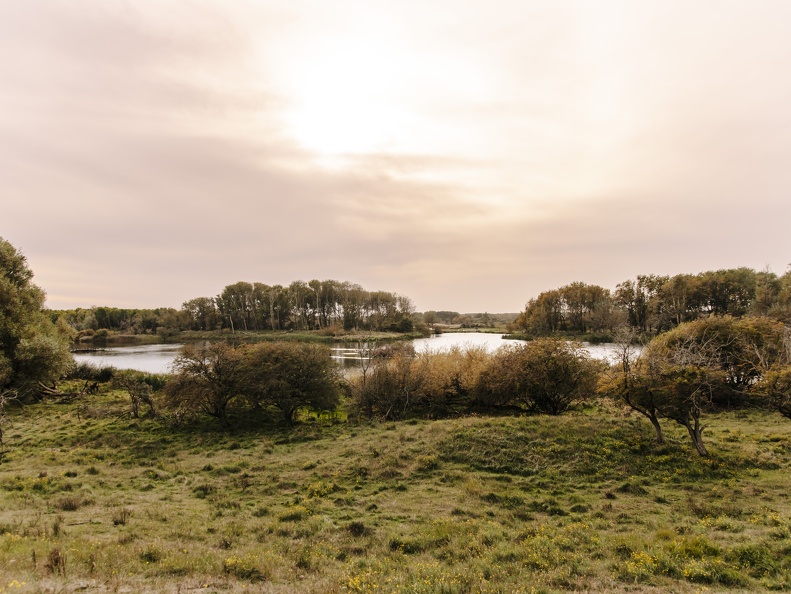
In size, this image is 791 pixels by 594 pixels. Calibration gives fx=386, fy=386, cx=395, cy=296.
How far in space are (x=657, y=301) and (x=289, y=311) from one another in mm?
107864

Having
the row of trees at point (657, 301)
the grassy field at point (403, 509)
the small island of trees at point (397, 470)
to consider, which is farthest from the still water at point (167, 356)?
the row of trees at point (657, 301)

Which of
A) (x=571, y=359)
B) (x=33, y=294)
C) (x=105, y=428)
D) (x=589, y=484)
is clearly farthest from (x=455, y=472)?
(x=33, y=294)

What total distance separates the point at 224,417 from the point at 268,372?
14.6 feet

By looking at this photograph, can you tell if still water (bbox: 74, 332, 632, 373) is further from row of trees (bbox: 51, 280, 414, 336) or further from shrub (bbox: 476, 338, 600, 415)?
row of trees (bbox: 51, 280, 414, 336)

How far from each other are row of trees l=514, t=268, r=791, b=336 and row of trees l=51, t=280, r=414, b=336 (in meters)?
49.1

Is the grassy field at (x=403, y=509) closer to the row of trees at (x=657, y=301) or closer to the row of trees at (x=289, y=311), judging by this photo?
the row of trees at (x=657, y=301)

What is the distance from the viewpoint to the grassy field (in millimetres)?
8930

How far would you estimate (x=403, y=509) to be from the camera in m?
14.6

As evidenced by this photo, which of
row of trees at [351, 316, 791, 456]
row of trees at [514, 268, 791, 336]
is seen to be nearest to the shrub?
row of trees at [351, 316, 791, 456]

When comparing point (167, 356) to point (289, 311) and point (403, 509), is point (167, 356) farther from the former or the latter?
point (403, 509)

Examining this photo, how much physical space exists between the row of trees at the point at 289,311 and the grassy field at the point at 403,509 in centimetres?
10261

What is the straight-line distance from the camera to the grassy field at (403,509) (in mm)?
8930

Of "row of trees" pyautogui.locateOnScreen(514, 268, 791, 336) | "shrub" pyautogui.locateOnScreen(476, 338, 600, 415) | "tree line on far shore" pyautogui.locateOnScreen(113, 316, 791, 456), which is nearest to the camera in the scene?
"tree line on far shore" pyautogui.locateOnScreen(113, 316, 791, 456)

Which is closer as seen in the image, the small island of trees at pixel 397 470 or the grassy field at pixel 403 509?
the grassy field at pixel 403 509
